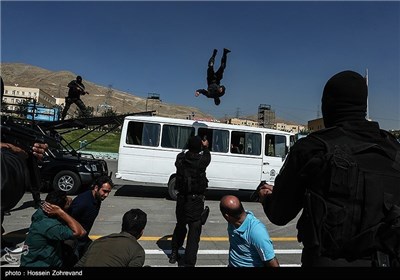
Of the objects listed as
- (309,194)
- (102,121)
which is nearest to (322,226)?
(309,194)

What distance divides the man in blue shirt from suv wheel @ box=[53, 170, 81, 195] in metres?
7.39

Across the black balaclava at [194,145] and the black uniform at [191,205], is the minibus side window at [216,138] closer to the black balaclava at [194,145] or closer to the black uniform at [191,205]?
the black uniform at [191,205]

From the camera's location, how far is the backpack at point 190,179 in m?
4.89

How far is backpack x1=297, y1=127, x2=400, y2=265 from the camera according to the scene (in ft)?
4.58

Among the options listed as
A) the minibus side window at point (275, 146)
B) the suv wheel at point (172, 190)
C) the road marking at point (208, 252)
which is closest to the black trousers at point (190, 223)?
the road marking at point (208, 252)

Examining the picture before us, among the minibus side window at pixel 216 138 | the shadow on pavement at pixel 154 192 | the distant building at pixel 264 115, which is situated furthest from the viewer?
the distant building at pixel 264 115

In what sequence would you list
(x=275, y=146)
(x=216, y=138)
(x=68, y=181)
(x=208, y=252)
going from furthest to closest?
(x=275, y=146) → (x=216, y=138) → (x=68, y=181) → (x=208, y=252)

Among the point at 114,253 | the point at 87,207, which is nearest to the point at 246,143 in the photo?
the point at 87,207

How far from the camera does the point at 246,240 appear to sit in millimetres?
3127

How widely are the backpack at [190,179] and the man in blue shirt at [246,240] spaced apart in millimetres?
1611

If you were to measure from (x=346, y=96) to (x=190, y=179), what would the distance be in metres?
3.49

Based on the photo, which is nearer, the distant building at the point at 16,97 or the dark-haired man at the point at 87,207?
the dark-haired man at the point at 87,207

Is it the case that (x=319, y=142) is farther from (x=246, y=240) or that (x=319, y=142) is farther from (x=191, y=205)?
(x=191, y=205)

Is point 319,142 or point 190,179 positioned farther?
point 190,179
